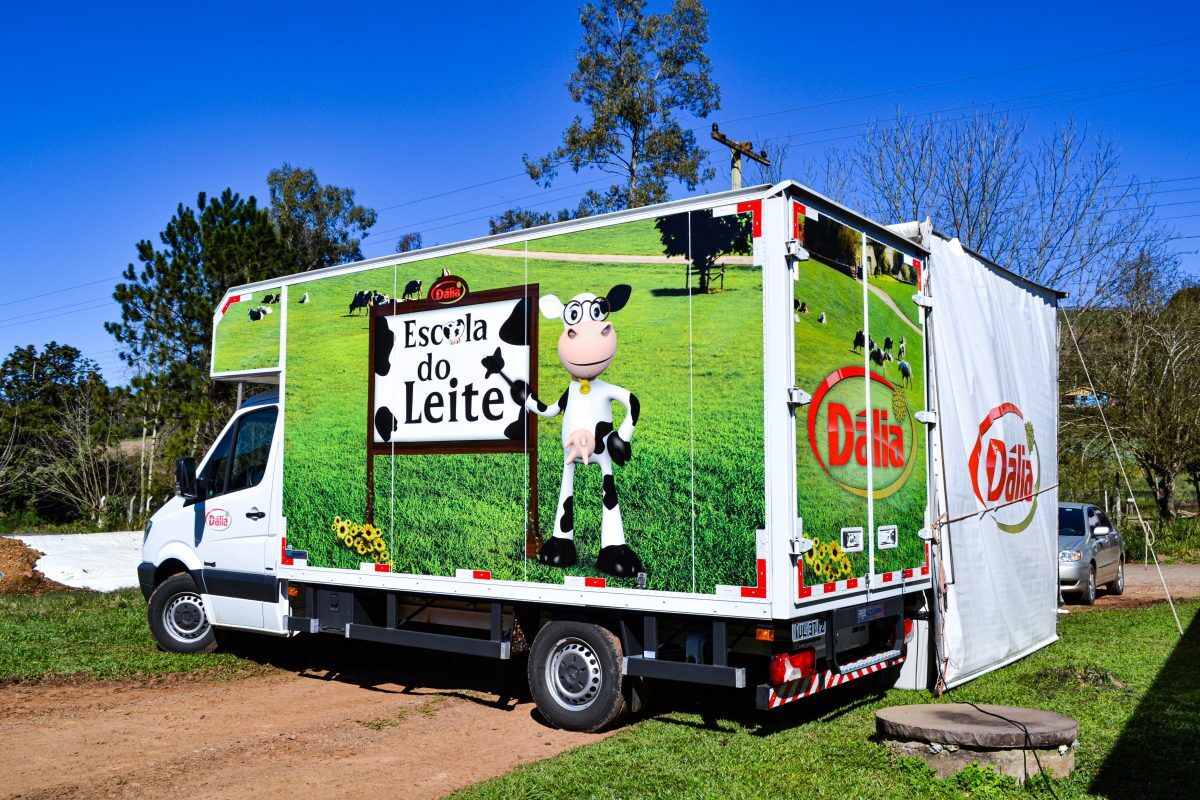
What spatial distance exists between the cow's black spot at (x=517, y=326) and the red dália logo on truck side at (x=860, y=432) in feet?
7.07

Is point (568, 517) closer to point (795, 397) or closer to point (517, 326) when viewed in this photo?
point (517, 326)

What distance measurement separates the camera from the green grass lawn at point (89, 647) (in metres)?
9.81

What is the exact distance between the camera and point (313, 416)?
348 inches

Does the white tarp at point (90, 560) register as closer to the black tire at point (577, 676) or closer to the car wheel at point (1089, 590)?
the black tire at point (577, 676)

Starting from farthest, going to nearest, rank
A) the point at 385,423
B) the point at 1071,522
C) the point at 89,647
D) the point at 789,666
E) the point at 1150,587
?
the point at 1150,587 < the point at 1071,522 < the point at 89,647 < the point at 385,423 < the point at 789,666

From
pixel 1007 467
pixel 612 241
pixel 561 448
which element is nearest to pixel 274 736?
pixel 561 448

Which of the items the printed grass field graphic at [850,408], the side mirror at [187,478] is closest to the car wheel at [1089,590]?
the printed grass field graphic at [850,408]

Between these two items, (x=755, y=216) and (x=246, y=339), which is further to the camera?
(x=246, y=339)

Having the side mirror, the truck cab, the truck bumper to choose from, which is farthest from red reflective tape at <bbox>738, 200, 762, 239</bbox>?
the truck bumper

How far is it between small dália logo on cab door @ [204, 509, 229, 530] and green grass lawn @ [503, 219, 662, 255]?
13.9ft

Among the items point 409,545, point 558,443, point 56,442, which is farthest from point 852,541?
point 56,442

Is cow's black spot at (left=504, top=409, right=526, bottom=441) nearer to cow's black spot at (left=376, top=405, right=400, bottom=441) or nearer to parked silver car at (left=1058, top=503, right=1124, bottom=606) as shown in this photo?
cow's black spot at (left=376, top=405, right=400, bottom=441)

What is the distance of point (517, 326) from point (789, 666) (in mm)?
2997

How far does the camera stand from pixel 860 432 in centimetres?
716
